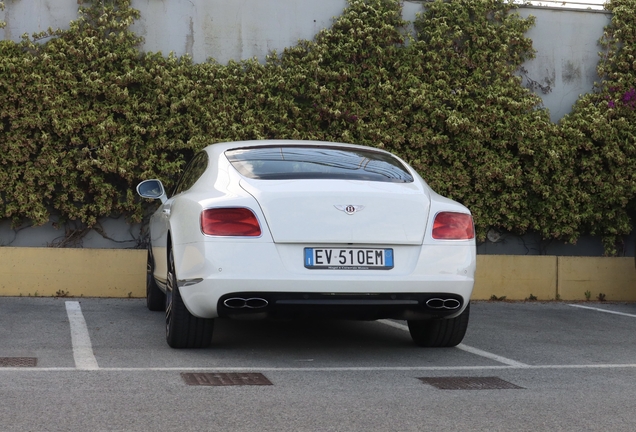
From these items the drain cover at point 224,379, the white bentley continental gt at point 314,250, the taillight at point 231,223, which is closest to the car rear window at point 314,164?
the white bentley continental gt at point 314,250

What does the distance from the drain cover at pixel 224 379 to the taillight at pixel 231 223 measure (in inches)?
33.2

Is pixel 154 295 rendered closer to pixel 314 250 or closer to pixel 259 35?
pixel 314 250

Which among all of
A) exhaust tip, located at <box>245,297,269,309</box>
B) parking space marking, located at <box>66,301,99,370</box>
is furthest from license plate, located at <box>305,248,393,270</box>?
parking space marking, located at <box>66,301,99,370</box>

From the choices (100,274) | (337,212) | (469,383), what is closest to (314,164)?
(337,212)

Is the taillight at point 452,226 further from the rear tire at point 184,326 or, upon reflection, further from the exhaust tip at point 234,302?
the rear tire at point 184,326

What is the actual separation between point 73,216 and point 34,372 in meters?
5.44

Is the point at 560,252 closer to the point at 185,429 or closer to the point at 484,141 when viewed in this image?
the point at 484,141

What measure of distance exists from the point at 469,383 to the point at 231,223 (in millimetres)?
1691

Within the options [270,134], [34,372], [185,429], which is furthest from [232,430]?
[270,134]

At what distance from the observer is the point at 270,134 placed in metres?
10.8

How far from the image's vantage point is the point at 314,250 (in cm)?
550

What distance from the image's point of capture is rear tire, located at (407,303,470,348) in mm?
6371

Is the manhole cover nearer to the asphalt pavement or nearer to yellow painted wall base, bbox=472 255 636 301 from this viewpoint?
the asphalt pavement

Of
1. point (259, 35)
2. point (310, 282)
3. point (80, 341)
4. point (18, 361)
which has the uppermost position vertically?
point (259, 35)
